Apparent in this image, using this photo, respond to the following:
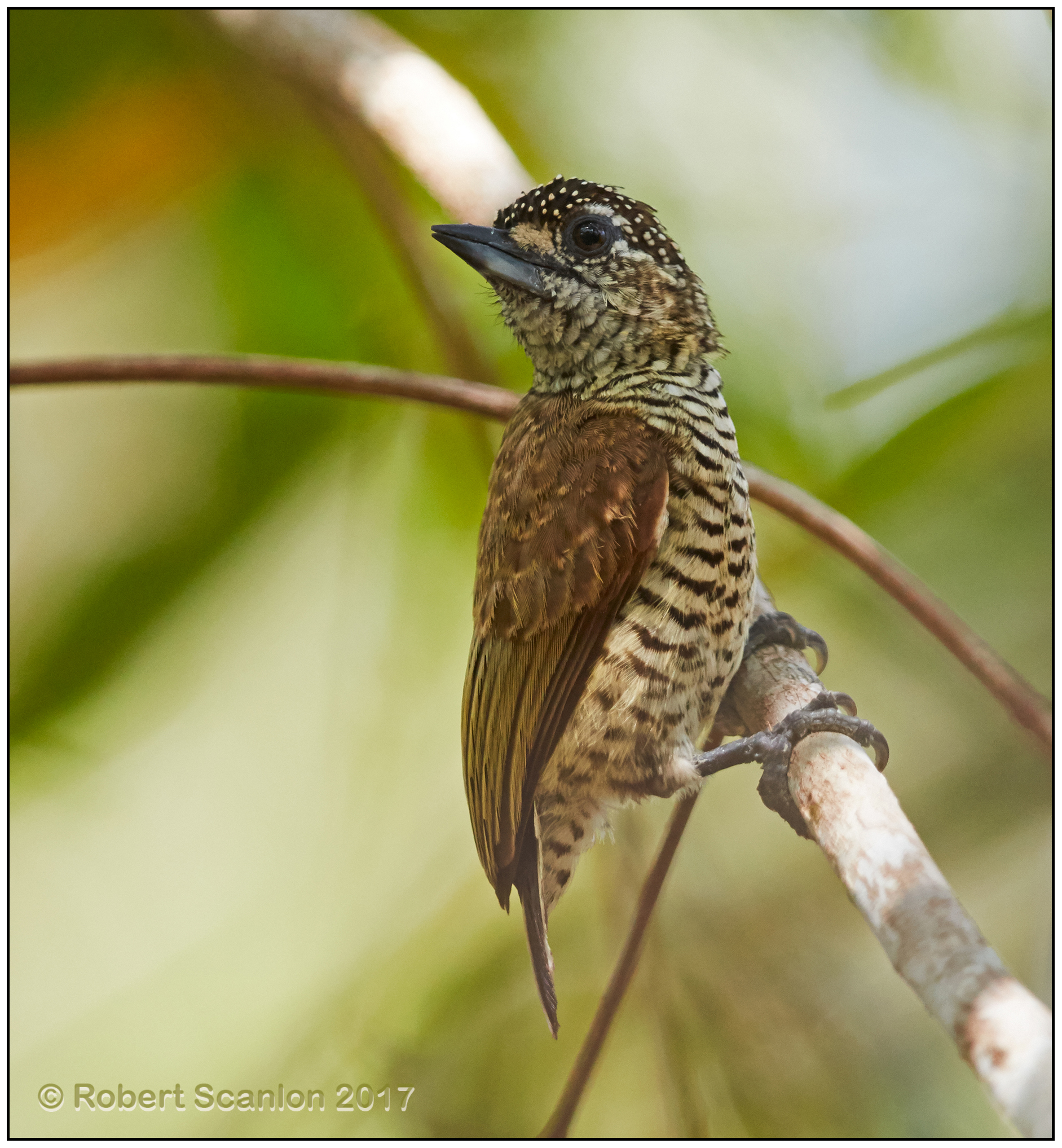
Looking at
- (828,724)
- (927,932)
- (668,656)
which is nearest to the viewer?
(927,932)

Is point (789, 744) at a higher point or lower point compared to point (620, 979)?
higher

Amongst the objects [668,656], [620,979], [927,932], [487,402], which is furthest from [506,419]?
[927,932]

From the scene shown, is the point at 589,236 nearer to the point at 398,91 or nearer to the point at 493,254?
the point at 493,254

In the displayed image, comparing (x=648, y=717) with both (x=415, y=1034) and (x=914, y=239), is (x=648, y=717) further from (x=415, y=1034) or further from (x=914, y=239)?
(x=914, y=239)

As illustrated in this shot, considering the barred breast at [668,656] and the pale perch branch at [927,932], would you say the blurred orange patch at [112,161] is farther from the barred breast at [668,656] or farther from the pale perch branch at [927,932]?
the pale perch branch at [927,932]

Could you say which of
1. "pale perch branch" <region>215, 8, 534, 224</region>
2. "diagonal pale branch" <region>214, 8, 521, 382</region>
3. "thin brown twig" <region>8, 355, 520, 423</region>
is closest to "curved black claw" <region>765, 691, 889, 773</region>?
"thin brown twig" <region>8, 355, 520, 423</region>

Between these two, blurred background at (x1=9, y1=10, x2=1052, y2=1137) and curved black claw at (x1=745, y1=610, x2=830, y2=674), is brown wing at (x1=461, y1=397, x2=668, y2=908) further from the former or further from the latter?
curved black claw at (x1=745, y1=610, x2=830, y2=674)

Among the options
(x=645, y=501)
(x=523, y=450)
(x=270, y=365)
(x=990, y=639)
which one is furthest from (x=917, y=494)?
(x=270, y=365)
